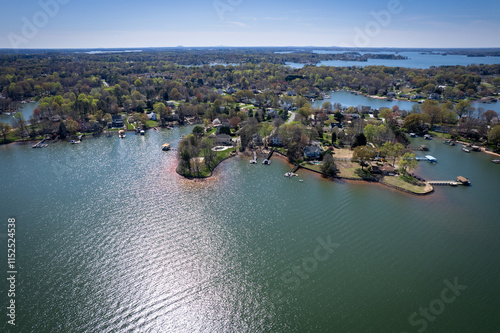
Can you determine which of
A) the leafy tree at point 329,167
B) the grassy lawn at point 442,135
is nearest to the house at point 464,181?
the leafy tree at point 329,167

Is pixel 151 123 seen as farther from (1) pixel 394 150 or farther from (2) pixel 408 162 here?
(2) pixel 408 162

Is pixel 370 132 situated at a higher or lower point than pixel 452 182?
higher

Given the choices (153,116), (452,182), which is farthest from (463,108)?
(153,116)

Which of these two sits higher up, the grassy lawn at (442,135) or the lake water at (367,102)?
the grassy lawn at (442,135)

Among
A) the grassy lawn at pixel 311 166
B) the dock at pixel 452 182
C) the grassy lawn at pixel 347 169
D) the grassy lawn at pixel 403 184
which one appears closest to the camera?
the grassy lawn at pixel 403 184

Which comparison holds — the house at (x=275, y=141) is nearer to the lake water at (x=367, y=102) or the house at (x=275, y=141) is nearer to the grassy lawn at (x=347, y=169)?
the grassy lawn at (x=347, y=169)

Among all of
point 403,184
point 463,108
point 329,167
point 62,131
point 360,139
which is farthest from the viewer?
point 463,108

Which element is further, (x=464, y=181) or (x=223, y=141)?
(x=223, y=141)
